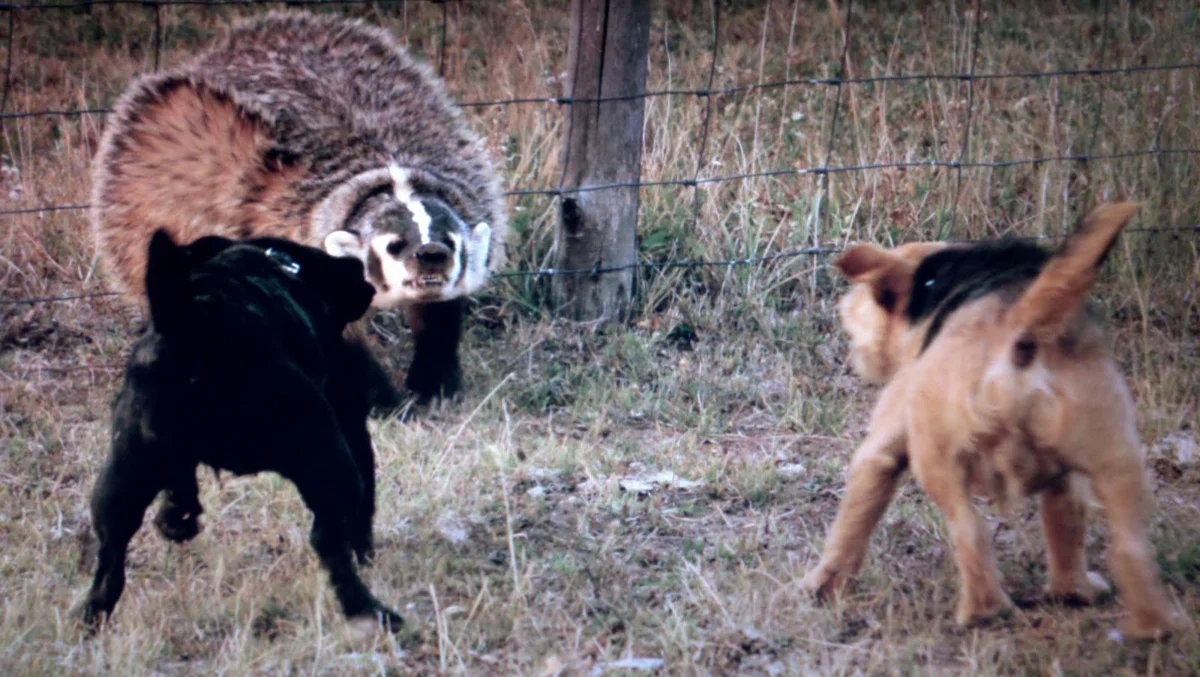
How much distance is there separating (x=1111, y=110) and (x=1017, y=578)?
3751 mm

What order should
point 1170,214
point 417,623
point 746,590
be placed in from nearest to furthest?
point 417,623
point 746,590
point 1170,214

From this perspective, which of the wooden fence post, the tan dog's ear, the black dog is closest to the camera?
the black dog

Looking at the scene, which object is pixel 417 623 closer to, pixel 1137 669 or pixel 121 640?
pixel 121 640

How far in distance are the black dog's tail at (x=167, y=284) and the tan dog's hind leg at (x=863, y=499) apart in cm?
152

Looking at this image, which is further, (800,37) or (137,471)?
(800,37)

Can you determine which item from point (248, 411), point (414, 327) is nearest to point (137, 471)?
point (248, 411)

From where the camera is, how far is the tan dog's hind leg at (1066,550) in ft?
10.6

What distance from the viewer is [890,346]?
350cm

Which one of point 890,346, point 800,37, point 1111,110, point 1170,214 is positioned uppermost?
point 800,37

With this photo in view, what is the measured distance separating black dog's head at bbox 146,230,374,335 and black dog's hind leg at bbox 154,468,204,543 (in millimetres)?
555

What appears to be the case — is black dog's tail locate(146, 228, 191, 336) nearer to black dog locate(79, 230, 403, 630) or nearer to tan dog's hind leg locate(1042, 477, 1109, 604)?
black dog locate(79, 230, 403, 630)

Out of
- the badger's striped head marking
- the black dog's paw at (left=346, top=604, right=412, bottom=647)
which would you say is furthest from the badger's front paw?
the black dog's paw at (left=346, top=604, right=412, bottom=647)

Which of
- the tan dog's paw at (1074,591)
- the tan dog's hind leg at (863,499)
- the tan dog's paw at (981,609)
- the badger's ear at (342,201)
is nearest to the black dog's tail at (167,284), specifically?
the tan dog's hind leg at (863,499)

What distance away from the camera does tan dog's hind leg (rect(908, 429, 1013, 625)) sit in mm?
2947
